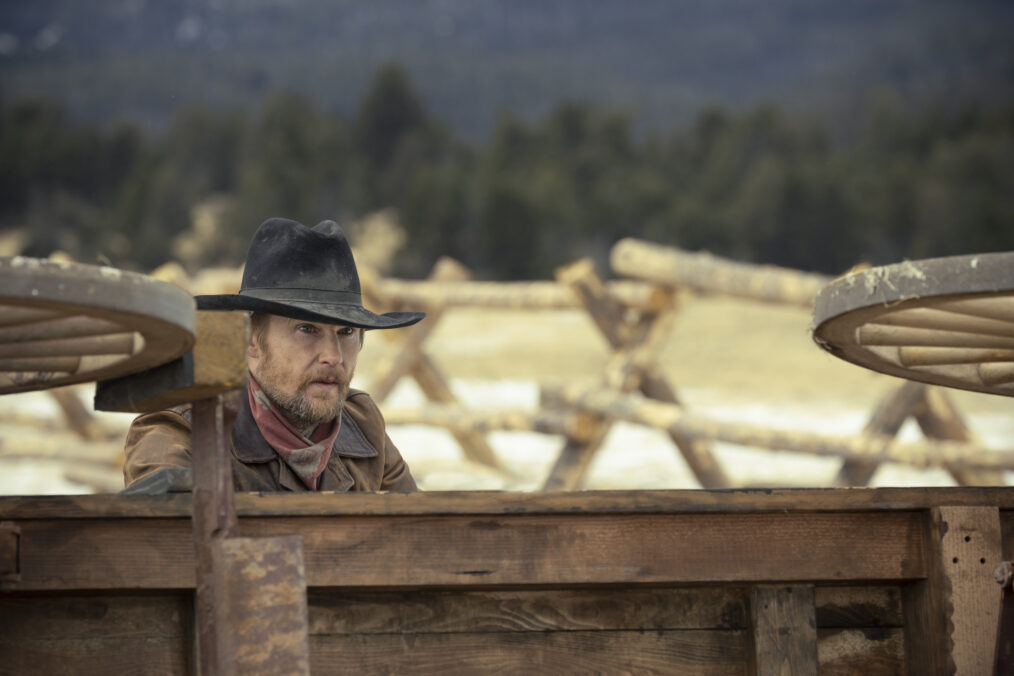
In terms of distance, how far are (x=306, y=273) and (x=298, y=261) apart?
0.04 meters

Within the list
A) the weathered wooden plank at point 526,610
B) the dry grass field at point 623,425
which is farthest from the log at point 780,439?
the weathered wooden plank at point 526,610

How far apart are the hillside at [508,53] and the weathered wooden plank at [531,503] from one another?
37503 millimetres

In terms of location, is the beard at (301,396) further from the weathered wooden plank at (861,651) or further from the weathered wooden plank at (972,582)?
the weathered wooden plank at (972,582)

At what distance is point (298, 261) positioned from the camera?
299 centimetres

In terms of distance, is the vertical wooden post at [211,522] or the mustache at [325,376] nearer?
the vertical wooden post at [211,522]

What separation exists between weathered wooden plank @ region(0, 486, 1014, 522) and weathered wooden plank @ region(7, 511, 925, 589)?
0.03m

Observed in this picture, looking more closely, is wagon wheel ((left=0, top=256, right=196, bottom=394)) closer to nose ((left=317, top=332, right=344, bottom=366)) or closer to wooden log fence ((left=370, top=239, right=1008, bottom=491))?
nose ((left=317, top=332, right=344, bottom=366))

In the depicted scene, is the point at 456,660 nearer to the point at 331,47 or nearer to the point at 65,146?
the point at 65,146

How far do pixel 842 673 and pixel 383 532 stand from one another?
2.70 feet

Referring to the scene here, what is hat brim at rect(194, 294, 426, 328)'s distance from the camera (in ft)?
9.19

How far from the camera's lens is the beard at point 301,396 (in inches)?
117

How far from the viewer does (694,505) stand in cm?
203

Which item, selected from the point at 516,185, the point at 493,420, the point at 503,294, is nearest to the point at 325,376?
the point at 493,420

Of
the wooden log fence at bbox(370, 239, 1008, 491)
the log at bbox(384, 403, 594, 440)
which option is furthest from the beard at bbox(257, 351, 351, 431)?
the log at bbox(384, 403, 594, 440)
